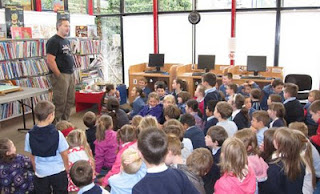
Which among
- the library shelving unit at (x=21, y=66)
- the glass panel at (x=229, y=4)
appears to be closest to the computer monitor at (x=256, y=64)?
the glass panel at (x=229, y=4)

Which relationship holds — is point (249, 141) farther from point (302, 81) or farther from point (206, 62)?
point (206, 62)

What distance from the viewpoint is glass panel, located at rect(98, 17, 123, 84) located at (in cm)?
916

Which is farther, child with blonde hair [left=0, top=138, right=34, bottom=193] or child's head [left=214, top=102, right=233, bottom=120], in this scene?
child's head [left=214, top=102, right=233, bottom=120]

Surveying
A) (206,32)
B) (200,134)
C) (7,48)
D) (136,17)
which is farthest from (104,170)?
(136,17)

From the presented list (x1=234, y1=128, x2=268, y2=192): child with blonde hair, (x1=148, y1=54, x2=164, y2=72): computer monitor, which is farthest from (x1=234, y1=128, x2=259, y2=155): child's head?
(x1=148, y1=54, x2=164, y2=72): computer monitor

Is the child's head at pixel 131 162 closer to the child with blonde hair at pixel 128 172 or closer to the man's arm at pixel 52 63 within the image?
the child with blonde hair at pixel 128 172

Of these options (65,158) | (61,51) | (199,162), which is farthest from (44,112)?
(61,51)

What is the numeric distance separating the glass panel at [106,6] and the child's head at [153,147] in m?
7.81

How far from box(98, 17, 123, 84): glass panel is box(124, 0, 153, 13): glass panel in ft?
1.35

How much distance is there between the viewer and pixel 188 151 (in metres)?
3.16

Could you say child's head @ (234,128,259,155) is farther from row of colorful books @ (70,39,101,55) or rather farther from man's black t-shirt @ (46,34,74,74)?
row of colorful books @ (70,39,101,55)

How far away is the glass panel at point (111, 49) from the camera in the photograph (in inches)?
361

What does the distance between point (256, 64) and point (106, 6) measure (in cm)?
430

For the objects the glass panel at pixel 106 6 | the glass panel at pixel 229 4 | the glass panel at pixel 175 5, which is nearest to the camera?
the glass panel at pixel 229 4
